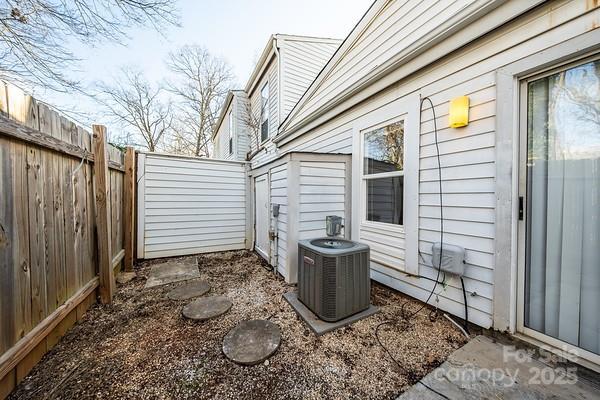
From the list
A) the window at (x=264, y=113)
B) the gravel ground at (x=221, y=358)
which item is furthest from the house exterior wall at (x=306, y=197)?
the window at (x=264, y=113)

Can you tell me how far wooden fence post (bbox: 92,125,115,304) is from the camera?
2846mm

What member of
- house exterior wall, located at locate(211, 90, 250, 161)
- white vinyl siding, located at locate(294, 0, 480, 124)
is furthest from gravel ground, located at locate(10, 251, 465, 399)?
house exterior wall, located at locate(211, 90, 250, 161)

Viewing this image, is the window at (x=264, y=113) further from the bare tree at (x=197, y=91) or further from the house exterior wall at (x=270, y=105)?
the bare tree at (x=197, y=91)

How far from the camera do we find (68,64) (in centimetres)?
424

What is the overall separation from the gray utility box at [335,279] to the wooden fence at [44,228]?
92.3 inches

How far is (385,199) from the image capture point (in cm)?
323

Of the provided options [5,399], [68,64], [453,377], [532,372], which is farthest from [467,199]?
[68,64]

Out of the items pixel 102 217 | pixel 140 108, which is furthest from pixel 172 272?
pixel 140 108

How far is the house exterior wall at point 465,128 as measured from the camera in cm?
186

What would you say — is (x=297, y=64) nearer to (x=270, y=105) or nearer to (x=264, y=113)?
(x=270, y=105)

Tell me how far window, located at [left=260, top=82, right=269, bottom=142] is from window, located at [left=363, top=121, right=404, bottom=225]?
5.02 m

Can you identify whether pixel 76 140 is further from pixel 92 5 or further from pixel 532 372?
pixel 532 372

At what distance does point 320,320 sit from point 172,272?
314 cm

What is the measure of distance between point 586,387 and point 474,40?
295 cm
